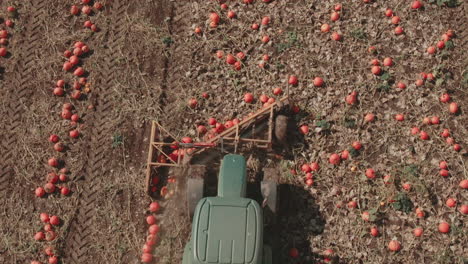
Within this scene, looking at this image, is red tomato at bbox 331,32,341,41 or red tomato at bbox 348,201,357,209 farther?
red tomato at bbox 331,32,341,41

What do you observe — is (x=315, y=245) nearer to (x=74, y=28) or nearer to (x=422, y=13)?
(x=422, y=13)

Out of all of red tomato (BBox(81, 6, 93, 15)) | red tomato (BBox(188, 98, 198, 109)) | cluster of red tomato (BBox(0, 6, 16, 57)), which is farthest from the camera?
red tomato (BBox(81, 6, 93, 15))

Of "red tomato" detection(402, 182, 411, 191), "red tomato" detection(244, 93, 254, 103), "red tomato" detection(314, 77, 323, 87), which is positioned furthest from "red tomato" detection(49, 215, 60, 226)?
"red tomato" detection(402, 182, 411, 191)

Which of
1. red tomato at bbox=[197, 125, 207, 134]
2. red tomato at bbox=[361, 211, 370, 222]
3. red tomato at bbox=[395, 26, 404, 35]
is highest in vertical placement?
red tomato at bbox=[395, 26, 404, 35]

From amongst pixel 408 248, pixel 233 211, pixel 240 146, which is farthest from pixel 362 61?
pixel 233 211

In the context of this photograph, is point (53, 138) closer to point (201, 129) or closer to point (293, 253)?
point (201, 129)

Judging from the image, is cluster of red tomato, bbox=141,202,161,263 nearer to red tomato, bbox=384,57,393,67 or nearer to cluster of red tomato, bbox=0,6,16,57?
cluster of red tomato, bbox=0,6,16,57

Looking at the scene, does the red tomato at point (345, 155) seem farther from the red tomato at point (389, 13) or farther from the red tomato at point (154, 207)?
the red tomato at point (154, 207)
